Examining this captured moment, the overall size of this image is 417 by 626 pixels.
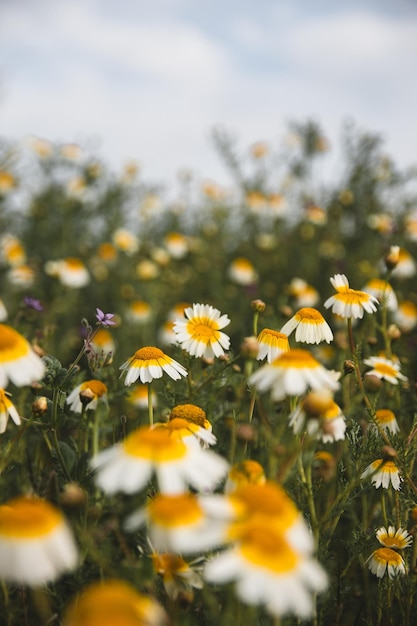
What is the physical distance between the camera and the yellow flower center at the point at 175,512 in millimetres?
832

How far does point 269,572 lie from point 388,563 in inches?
33.5

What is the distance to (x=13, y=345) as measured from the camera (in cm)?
117

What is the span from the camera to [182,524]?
83cm

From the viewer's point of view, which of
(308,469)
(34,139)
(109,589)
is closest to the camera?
(109,589)

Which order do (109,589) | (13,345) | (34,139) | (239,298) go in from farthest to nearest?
(34,139) < (239,298) < (13,345) < (109,589)

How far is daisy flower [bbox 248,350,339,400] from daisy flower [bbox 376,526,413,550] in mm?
630

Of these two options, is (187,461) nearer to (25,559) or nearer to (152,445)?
(152,445)

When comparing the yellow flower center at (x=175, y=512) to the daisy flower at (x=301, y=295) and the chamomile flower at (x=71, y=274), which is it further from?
the chamomile flower at (x=71, y=274)

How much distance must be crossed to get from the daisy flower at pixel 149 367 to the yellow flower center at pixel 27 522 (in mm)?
667

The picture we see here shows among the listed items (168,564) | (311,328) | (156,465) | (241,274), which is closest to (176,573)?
(168,564)

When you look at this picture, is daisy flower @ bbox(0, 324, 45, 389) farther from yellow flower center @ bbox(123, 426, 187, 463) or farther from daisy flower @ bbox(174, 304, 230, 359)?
daisy flower @ bbox(174, 304, 230, 359)

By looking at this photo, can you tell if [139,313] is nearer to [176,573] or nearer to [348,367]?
[348,367]

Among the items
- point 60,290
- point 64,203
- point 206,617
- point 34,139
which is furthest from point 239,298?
point 206,617

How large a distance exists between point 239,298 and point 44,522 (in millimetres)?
4011
